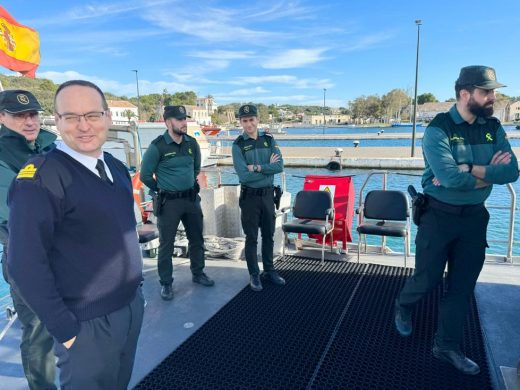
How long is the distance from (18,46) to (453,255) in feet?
12.2

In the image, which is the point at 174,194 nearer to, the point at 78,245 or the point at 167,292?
the point at 167,292

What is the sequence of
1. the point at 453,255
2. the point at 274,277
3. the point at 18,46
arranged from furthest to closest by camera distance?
the point at 274,277 → the point at 18,46 → the point at 453,255

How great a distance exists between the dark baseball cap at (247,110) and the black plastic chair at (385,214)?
5.97ft

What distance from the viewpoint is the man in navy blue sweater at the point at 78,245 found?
121cm

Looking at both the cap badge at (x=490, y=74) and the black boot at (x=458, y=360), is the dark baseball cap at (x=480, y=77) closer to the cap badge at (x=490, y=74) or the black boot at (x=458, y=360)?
the cap badge at (x=490, y=74)

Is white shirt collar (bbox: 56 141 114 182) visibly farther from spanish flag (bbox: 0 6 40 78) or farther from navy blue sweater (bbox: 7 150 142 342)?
spanish flag (bbox: 0 6 40 78)

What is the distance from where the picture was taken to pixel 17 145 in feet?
6.97

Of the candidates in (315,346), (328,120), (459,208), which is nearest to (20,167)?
(315,346)

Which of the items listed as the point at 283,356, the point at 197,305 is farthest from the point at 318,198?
the point at 283,356

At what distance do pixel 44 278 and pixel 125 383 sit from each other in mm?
674

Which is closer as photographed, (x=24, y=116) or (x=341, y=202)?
(x=24, y=116)

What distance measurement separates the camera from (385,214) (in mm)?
4324

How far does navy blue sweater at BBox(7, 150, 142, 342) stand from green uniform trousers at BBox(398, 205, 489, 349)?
1.86 m

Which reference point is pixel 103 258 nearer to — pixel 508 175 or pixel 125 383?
pixel 125 383
